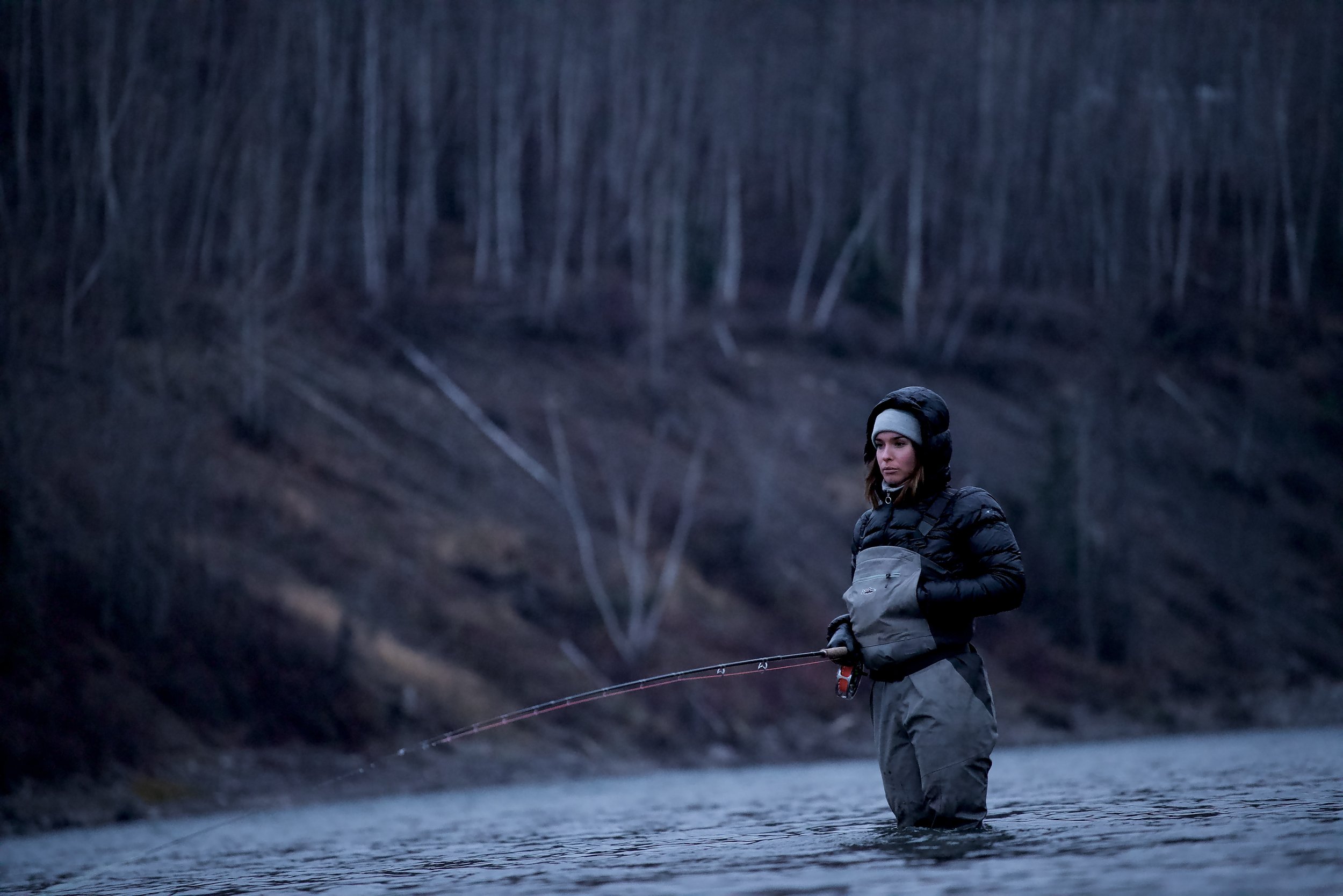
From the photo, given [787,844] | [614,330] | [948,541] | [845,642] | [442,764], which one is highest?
[614,330]

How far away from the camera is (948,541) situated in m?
6.38

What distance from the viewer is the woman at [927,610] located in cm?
617

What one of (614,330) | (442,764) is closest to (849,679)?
(442,764)

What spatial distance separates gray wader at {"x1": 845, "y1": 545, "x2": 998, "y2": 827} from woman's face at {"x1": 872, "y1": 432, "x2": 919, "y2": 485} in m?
0.32

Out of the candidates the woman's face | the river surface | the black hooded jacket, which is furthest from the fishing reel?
the woman's face

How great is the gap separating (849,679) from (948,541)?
0.73 m

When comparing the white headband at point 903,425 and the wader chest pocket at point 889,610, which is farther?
the white headband at point 903,425

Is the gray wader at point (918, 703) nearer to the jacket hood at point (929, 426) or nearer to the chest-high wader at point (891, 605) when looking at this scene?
the chest-high wader at point (891, 605)

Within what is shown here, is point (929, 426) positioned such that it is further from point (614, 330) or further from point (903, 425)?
point (614, 330)

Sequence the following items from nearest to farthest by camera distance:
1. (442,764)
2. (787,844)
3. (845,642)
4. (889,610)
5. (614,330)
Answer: (889,610), (845,642), (787,844), (442,764), (614,330)

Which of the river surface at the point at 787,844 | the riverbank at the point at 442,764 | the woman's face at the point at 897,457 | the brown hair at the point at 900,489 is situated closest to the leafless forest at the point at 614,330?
the riverbank at the point at 442,764

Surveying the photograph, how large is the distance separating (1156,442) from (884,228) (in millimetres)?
10525

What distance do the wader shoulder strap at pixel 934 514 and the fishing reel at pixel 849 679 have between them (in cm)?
65

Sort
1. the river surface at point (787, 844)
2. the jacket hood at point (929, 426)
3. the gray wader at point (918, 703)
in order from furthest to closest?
the jacket hood at point (929, 426) < the gray wader at point (918, 703) < the river surface at point (787, 844)
